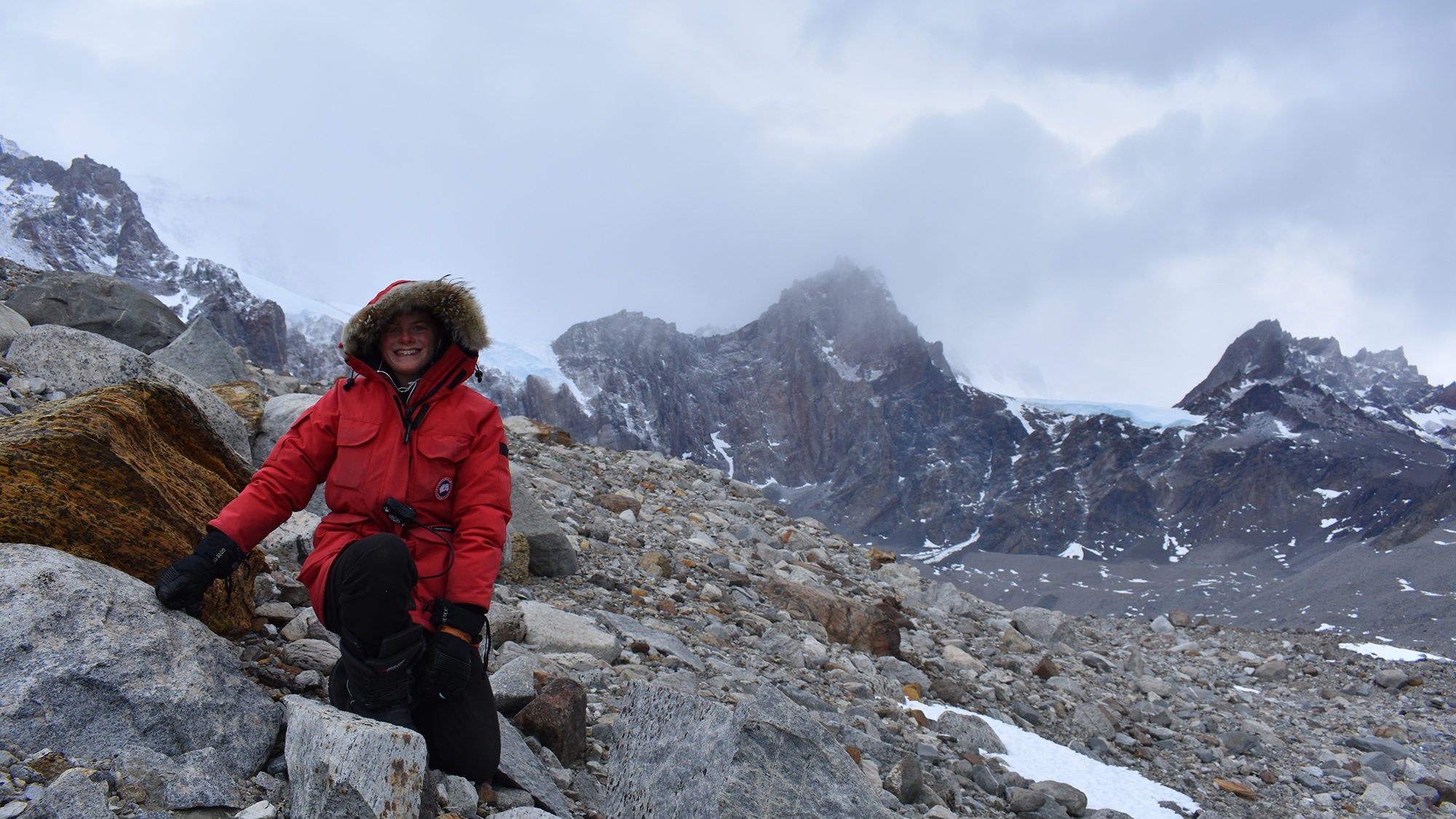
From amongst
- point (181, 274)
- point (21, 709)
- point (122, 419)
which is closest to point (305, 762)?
point (21, 709)

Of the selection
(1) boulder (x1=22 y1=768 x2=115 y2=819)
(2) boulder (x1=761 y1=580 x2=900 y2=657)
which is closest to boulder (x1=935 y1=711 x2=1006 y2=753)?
(2) boulder (x1=761 y1=580 x2=900 y2=657)

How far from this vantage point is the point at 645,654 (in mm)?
5945

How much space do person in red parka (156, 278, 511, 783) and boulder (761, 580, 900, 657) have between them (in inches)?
236

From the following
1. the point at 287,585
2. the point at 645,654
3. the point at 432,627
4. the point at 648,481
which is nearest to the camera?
the point at 432,627

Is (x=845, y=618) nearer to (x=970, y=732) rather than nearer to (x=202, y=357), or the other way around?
(x=970, y=732)

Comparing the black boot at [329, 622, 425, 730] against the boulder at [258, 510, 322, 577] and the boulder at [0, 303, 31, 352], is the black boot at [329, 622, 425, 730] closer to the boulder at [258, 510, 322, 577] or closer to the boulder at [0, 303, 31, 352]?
the boulder at [258, 510, 322, 577]

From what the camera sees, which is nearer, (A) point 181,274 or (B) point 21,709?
(B) point 21,709

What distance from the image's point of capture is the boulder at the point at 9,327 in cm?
684

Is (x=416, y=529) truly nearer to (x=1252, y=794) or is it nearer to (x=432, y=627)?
(x=432, y=627)

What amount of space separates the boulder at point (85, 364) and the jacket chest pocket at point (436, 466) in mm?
3071

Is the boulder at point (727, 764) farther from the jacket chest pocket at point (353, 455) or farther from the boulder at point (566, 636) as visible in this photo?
the boulder at point (566, 636)

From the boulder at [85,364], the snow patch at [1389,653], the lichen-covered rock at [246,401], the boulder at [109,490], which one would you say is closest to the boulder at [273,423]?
the lichen-covered rock at [246,401]

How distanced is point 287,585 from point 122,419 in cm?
134

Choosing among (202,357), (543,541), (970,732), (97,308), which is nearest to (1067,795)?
(970,732)
